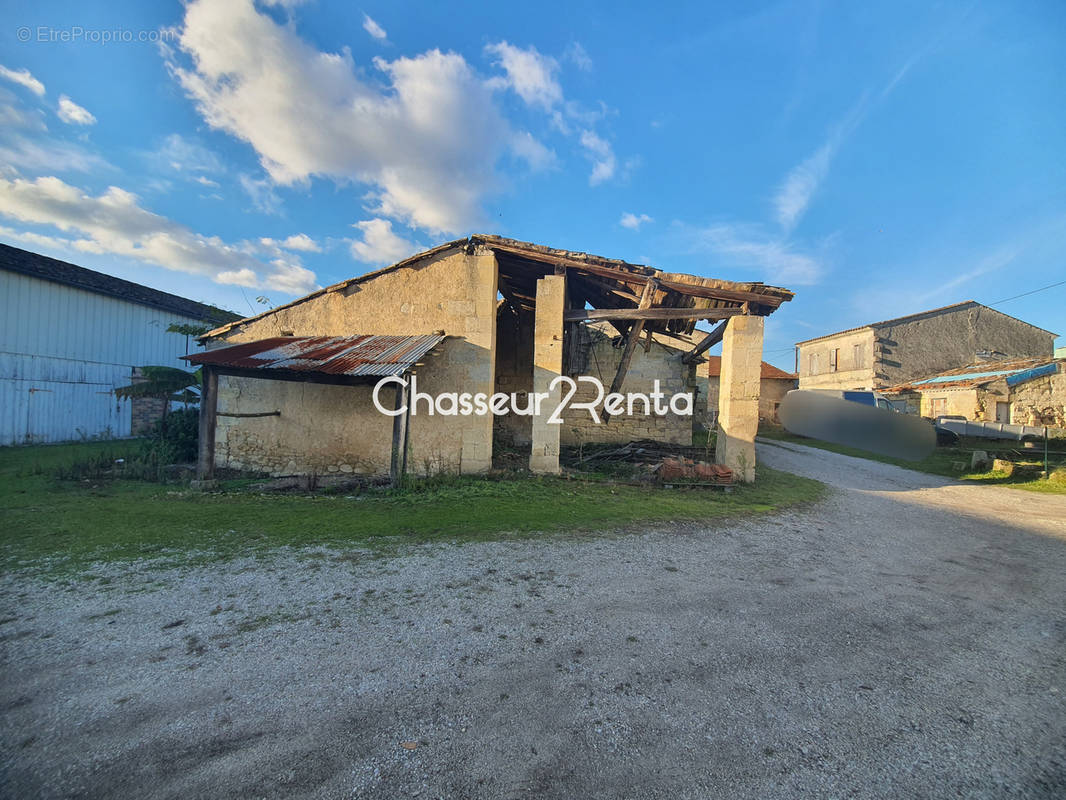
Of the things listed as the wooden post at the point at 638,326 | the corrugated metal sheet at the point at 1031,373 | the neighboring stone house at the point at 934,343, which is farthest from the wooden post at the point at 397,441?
the neighboring stone house at the point at 934,343

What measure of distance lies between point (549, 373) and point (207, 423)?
22.9 ft

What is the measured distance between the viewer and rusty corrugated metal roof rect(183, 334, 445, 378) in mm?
7648

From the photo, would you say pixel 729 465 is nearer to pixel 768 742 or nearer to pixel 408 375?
pixel 408 375

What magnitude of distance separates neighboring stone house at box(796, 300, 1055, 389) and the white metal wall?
35.5 m

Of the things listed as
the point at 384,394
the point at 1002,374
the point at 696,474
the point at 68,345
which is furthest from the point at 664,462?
the point at 68,345

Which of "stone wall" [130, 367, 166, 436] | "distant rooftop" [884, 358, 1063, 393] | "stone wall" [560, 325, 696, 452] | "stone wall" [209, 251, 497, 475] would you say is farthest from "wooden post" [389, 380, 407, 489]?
"distant rooftop" [884, 358, 1063, 393]

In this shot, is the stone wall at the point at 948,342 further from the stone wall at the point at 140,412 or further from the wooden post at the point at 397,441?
the stone wall at the point at 140,412

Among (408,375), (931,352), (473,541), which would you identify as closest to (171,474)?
(408,375)

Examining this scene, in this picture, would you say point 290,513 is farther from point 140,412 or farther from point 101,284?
point 101,284

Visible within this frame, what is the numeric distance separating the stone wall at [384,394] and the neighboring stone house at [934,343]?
25317mm

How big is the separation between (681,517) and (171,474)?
411 inches

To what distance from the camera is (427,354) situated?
866cm

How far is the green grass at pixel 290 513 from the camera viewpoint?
4.96 meters

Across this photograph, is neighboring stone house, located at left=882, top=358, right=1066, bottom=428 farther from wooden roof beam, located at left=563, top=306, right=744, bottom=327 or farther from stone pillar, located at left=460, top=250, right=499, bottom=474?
stone pillar, located at left=460, top=250, right=499, bottom=474
